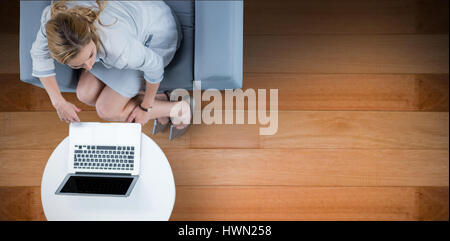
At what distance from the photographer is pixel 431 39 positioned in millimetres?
1579

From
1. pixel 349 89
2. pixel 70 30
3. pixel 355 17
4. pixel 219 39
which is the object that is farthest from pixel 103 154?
pixel 355 17

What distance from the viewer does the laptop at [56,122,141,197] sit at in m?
1.21

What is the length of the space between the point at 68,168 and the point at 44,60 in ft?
1.45

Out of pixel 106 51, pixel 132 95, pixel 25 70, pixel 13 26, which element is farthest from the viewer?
pixel 13 26

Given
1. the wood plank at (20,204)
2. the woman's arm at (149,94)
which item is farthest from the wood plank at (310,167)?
the wood plank at (20,204)

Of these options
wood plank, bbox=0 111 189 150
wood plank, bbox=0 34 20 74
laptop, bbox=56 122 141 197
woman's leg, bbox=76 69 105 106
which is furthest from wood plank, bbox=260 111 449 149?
wood plank, bbox=0 34 20 74

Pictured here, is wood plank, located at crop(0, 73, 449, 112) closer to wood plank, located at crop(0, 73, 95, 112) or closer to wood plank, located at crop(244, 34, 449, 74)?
wood plank, located at crop(244, 34, 449, 74)

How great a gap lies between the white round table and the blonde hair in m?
0.47

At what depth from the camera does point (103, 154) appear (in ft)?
4.06

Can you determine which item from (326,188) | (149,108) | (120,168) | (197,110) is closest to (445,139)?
(326,188)

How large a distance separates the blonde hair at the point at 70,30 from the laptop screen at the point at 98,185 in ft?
1.69

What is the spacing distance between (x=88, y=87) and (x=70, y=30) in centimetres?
48

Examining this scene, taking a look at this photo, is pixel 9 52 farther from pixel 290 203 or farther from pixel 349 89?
pixel 349 89

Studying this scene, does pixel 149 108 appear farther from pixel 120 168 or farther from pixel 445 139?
pixel 445 139
